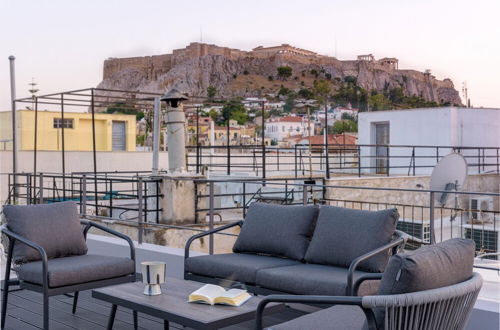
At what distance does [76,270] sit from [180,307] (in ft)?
3.58

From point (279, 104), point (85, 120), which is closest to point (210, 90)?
point (279, 104)

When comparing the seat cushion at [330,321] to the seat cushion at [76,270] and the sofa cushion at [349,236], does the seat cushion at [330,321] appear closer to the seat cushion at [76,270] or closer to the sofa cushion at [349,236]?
the sofa cushion at [349,236]

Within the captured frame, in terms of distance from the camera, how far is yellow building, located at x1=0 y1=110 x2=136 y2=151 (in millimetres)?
26156

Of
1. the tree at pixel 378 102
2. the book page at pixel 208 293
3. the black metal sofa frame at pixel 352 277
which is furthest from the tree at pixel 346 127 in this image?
the book page at pixel 208 293

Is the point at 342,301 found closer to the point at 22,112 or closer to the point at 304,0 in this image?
the point at 22,112

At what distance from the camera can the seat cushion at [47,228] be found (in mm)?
3826

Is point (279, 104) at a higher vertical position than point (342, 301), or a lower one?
higher

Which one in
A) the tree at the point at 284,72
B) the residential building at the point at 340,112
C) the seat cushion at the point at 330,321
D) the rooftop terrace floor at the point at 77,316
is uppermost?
the tree at the point at 284,72

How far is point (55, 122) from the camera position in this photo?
2698 cm

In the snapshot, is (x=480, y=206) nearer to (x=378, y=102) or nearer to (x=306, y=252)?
(x=306, y=252)

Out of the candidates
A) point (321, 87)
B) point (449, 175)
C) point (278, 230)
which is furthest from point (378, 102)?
point (278, 230)

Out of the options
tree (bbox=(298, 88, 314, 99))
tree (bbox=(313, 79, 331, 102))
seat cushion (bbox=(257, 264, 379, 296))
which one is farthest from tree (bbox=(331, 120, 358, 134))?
seat cushion (bbox=(257, 264, 379, 296))

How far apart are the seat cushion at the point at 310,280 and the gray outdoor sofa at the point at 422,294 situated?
982 mm

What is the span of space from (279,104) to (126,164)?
68.1 m
